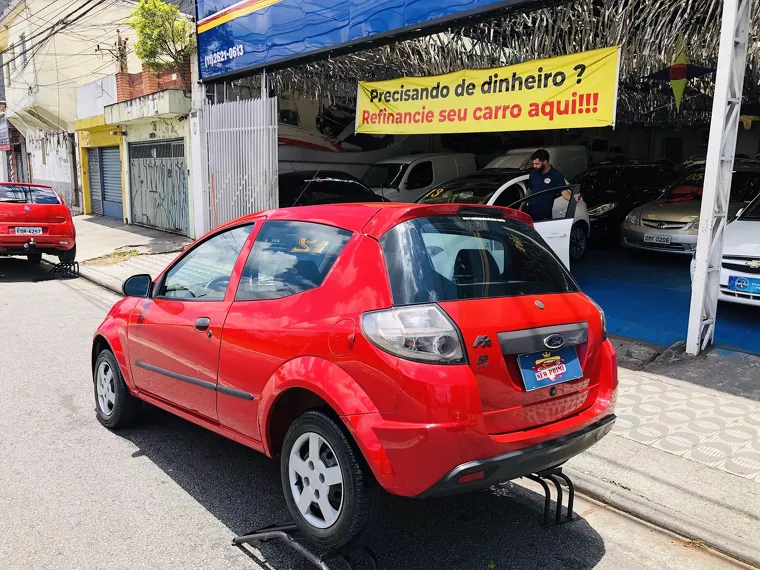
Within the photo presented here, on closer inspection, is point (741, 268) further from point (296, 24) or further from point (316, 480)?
point (296, 24)

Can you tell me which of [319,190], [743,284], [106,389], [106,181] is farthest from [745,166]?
[106,181]

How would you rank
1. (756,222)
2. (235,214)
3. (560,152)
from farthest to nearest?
(560,152) → (235,214) → (756,222)

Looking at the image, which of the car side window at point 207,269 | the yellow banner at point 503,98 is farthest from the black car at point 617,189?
the car side window at point 207,269

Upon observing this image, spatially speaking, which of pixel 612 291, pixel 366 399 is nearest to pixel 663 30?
pixel 612 291

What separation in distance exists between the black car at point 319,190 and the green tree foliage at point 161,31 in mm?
3455

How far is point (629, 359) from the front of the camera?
19.8 ft

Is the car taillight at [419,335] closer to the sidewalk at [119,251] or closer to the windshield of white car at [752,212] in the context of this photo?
the windshield of white car at [752,212]

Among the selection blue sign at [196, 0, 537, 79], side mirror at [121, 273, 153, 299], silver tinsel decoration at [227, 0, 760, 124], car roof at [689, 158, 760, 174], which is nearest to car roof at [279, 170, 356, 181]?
silver tinsel decoration at [227, 0, 760, 124]

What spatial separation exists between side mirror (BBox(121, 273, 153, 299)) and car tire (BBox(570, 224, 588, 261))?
299 inches

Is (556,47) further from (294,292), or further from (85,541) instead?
(85,541)

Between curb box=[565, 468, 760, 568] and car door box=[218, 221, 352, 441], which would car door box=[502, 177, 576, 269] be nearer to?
curb box=[565, 468, 760, 568]

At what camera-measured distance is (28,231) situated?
10930mm

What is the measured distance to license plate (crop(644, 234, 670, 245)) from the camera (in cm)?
964

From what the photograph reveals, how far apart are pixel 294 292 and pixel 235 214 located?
9437 millimetres
